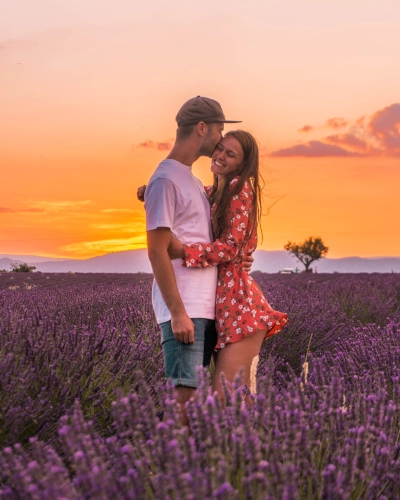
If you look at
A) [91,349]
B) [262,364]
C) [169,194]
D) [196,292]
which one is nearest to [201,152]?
[169,194]

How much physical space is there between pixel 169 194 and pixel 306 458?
128 cm

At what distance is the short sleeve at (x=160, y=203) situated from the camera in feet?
8.80

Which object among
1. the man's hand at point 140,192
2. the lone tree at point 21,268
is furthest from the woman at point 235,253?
the lone tree at point 21,268

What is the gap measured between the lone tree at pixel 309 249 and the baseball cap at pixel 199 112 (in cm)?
6896

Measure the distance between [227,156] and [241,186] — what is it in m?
0.16

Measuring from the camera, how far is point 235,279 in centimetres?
291

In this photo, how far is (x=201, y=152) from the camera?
294 centimetres

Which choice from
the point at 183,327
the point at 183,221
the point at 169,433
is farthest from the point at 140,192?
the point at 169,433

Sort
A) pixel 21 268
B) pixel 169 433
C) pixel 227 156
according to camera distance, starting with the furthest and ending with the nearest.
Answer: pixel 21 268 < pixel 227 156 < pixel 169 433

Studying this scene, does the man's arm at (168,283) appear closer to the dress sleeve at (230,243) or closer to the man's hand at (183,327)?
the man's hand at (183,327)

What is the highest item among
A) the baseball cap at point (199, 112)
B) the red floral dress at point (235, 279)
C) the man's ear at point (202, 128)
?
the baseball cap at point (199, 112)

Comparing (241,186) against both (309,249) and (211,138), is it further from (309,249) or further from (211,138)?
(309,249)

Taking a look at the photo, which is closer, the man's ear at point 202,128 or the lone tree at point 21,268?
the man's ear at point 202,128

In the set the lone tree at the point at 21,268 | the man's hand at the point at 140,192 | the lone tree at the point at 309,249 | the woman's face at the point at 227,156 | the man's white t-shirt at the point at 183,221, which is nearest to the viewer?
the man's white t-shirt at the point at 183,221
